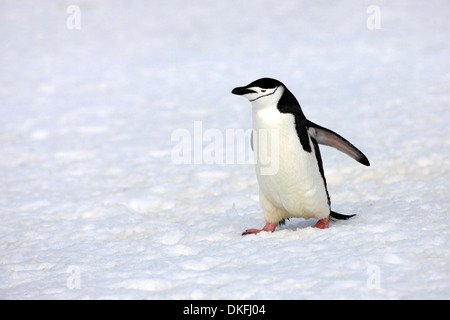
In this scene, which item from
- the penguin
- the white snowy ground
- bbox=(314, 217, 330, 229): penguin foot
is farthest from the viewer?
bbox=(314, 217, 330, 229): penguin foot

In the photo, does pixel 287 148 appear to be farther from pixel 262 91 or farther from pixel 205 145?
pixel 205 145

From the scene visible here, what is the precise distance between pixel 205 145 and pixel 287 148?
315 cm

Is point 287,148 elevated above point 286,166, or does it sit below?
above

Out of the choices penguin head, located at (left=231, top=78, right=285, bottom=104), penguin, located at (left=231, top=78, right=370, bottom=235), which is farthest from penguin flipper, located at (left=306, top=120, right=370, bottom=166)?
penguin head, located at (left=231, top=78, right=285, bottom=104)

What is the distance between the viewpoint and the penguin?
379 cm

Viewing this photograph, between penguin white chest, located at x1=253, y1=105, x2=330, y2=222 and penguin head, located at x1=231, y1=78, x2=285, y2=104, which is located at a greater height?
penguin head, located at x1=231, y1=78, x2=285, y2=104

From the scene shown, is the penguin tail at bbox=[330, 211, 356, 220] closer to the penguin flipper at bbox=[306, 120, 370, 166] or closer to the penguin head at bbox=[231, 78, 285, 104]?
the penguin flipper at bbox=[306, 120, 370, 166]

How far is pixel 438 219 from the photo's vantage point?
4.07 metres

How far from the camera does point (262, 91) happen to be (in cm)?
374

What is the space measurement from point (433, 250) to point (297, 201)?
2.84 ft

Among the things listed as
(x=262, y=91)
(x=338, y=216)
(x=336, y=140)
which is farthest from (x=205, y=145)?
(x=262, y=91)

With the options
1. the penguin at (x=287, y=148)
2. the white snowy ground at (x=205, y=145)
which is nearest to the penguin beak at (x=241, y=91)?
the penguin at (x=287, y=148)

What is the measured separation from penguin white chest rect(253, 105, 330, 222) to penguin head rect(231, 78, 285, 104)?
0.06 metres

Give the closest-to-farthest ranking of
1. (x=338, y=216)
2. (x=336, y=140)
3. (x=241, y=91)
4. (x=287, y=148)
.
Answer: (x=241, y=91) < (x=287, y=148) < (x=336, y=140) < (x=338, y=216)
